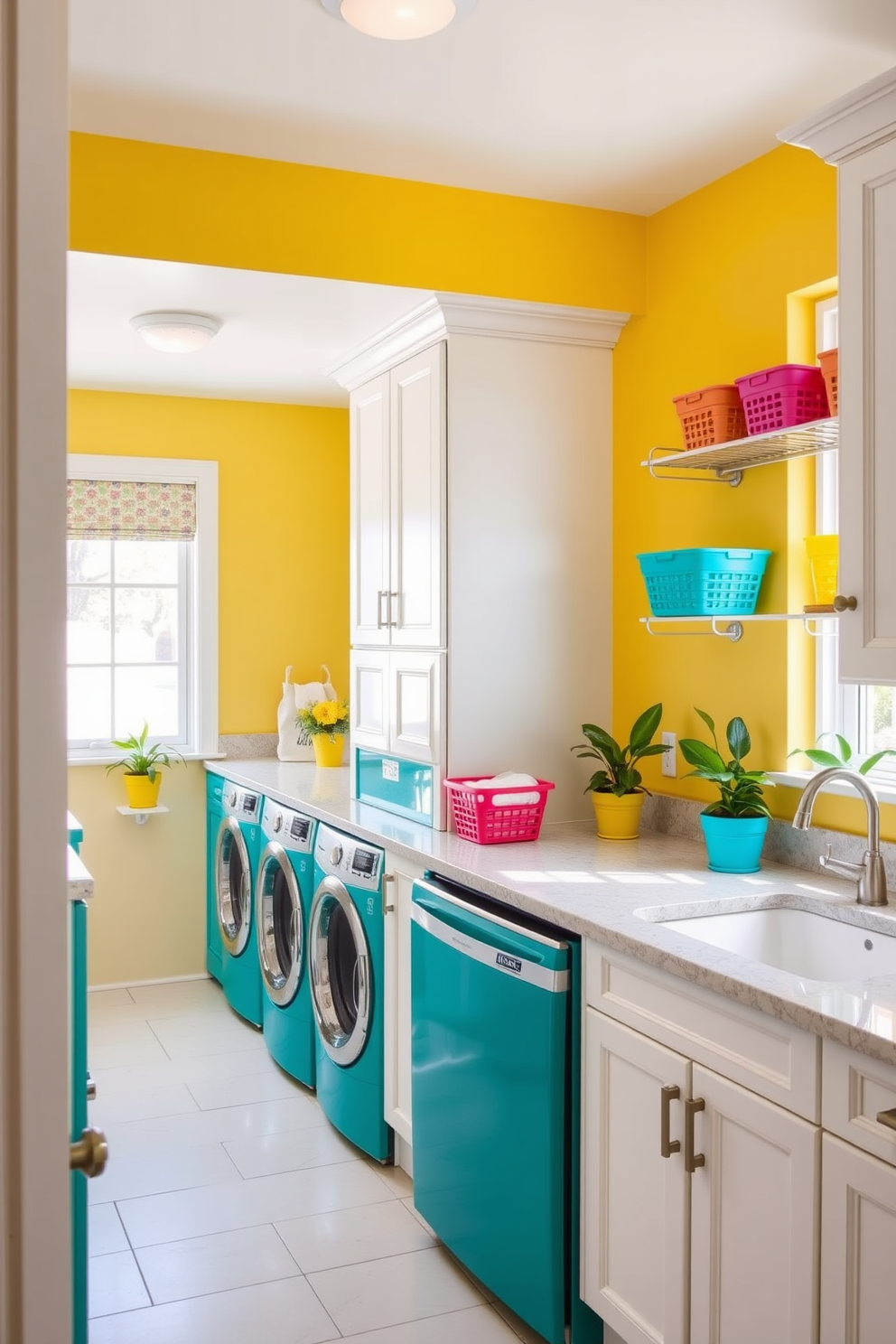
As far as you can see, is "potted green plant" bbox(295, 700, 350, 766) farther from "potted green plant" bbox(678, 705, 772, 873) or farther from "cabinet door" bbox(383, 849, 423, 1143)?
"potted green plant" bbox(678, 705, 772, 873)

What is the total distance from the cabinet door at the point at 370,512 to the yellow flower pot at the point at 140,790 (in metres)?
1.27

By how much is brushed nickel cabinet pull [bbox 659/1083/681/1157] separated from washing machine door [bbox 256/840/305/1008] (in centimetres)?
191

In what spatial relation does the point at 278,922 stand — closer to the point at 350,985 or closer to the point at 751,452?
the point at 350,985

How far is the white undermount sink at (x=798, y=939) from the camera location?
2.23 m

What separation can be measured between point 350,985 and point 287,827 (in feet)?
1.97

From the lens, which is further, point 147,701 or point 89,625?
point 147,701

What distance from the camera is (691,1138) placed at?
190cm

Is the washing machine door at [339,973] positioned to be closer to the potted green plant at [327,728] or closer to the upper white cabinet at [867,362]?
the potted green plant at [327,728]

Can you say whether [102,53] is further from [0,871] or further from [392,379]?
[0,871]

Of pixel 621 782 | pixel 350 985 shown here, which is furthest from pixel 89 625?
pixel 621 782

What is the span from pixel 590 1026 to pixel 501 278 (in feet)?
6.60

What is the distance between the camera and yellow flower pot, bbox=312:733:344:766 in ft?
15.3

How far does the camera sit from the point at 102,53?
239 centimetres

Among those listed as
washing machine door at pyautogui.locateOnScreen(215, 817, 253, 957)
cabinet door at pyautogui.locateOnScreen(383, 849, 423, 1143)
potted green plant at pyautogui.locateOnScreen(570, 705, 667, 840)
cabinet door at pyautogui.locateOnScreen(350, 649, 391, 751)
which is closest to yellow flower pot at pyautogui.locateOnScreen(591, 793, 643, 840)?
potted green plant at pyautogui.locateOnScreen(570, 705, 667, 840)
